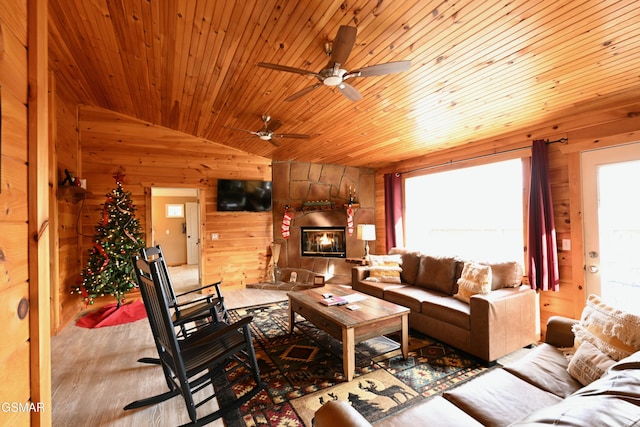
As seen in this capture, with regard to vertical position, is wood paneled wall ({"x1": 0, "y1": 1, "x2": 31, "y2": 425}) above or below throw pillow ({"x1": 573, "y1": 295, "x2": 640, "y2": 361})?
above

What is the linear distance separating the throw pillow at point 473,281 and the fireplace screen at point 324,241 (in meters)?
2.73

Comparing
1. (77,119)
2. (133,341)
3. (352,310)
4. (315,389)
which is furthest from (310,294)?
(77,119)

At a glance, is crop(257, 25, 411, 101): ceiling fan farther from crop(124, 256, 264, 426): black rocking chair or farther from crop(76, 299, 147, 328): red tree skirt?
crop(76, 299, 147, 328): red tree skirt

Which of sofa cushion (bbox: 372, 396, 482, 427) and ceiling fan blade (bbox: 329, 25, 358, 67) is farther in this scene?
ceiling fan blade (bbox: 329, 25, 358, 67)

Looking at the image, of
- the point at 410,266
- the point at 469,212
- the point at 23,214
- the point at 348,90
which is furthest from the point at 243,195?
the point at 23,214

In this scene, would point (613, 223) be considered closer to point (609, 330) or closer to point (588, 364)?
point (609, 330)

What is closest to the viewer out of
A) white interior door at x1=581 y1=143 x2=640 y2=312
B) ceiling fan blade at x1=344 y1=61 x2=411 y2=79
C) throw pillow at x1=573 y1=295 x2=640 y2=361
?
throw pillow at x1=573 y1=295 x2=640 y2=361

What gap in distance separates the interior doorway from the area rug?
20.2 feet

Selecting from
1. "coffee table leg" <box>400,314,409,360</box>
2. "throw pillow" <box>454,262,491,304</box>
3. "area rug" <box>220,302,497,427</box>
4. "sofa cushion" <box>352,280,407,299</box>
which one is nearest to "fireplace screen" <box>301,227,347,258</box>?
"sofa cushion" <box>352,280,407,299</box>

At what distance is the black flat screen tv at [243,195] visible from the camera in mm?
5238

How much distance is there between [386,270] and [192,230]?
21.6 feet

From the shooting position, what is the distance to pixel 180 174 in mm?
5016

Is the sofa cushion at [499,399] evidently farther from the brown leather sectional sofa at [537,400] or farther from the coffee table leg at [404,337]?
the coffee table leg at [404,337]

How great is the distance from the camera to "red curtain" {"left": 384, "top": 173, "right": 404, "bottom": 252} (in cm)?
525
